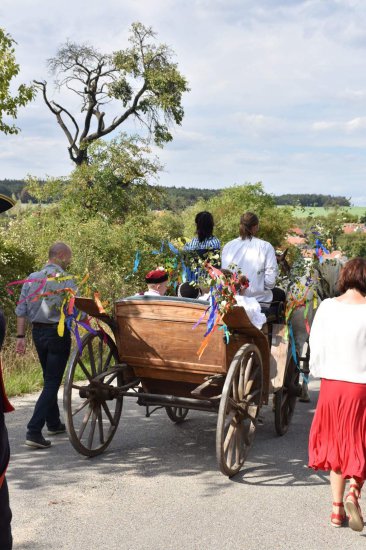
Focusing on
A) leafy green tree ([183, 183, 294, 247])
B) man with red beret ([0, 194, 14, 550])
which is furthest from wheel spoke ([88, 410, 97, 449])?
leafy green tree ([183, 183, 294, 247])

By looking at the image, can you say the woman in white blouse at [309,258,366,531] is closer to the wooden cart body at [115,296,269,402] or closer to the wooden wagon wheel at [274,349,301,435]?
the wooden cart body at [115,296,269,402]

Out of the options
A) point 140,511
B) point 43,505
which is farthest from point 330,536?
point 43,505

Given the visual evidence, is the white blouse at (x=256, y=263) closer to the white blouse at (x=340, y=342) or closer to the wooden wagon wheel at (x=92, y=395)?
the wooden wagon wheel at (x=92, y=395)

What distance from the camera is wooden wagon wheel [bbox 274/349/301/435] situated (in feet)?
22.2

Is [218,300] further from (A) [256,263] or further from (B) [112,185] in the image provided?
(B) [112,185]

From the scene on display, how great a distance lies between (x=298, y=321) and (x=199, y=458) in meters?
1.98

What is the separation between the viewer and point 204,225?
726 cm

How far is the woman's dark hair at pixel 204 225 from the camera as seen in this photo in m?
7.25

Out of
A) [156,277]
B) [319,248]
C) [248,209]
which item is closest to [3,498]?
[156,277]

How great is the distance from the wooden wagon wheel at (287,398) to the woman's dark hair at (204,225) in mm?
1504

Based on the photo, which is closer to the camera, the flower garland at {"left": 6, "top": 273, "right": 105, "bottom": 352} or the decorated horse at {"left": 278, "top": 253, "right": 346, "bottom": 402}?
the flower garland at {"left": 6, "top": 273, "right": 105, "bottom": 352}

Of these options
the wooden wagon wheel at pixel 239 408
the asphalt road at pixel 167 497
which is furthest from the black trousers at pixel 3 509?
the wooden wagon wheel at pixel 239 408

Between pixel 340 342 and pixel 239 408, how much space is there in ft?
4.39

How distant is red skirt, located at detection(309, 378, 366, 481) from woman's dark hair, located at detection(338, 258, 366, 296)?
648 mm
